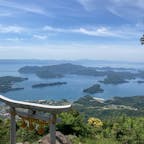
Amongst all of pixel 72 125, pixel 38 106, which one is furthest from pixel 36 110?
pixel 72 125

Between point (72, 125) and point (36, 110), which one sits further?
point (72, 125)

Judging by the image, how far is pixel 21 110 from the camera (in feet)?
33.0

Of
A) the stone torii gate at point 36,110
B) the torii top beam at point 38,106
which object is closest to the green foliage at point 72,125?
the stone torii gate at point 36,110

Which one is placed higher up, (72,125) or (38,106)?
(38,106)

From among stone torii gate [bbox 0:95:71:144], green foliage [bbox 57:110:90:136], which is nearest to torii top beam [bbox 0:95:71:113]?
stone torii gate [bbox 0:95:71:144]

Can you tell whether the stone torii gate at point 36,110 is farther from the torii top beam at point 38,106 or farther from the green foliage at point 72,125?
the green foliage at point 72,125

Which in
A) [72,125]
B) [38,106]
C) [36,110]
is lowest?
[72,125]

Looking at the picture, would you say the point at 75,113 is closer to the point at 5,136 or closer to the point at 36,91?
the point at 5,136

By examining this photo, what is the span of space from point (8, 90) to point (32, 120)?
157 m

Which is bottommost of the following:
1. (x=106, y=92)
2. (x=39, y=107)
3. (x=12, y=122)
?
(x=106, y=92)

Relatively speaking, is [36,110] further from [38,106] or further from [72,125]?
[72,125]

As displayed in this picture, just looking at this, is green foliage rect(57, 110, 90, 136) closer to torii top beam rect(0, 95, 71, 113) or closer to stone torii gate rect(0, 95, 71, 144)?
stone torii gate rect(0, 95, 71, 144)

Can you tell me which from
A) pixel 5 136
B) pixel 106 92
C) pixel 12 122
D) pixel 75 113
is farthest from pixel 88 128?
pixel 106 92

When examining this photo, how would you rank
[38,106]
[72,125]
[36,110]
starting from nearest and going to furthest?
[38,106] < [36,110] < [72,125]
